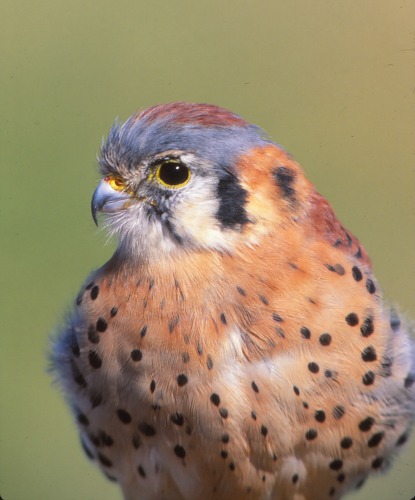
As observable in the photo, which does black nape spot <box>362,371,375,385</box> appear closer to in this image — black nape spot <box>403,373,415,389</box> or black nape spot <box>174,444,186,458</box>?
black nape spot <box>403,373,415,389</box>

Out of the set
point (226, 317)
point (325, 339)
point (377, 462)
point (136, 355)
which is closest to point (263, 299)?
point (226, 317)

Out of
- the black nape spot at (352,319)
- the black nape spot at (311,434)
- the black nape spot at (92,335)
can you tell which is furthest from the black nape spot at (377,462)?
the black nape spot at (92,335)

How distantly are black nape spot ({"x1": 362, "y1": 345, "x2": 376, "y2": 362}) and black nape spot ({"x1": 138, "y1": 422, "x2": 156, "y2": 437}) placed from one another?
0.91 meters

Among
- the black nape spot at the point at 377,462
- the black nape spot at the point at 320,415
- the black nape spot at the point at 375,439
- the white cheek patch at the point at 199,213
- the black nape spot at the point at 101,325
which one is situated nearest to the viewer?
the white cheek patch at the point at 199,213

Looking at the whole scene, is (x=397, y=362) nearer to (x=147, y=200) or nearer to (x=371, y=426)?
(x=371, y=426)

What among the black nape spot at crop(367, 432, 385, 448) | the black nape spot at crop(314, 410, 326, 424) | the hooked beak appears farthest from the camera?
the black nape spot at crop(367, 432, 385, 448)

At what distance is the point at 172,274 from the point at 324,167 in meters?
1.88

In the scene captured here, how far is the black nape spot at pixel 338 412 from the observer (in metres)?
4.39

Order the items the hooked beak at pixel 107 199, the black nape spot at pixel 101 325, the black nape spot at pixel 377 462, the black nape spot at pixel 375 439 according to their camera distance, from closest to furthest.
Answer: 1. the hooked beak at pixel 107 199
2. the black nape spot at pixel 101 325
3. the black nape spot at pixel 375 439
4. the black nape spot at pixel 377 462

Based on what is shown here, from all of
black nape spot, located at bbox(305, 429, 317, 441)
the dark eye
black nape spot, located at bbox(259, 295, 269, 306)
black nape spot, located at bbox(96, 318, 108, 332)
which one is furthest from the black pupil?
black nape spot, located at bbox(305, 429, 317, 441)

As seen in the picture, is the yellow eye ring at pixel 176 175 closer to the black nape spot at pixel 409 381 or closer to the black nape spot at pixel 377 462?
the black nape spot at pixel 409 381

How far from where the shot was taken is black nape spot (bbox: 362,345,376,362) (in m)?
4.41

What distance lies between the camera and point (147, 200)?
4195 mm

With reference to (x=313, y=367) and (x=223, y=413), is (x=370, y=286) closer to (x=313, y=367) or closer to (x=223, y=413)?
(x=313, y=367)
